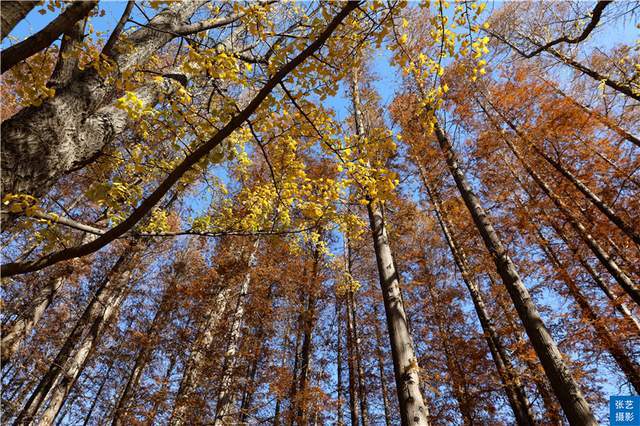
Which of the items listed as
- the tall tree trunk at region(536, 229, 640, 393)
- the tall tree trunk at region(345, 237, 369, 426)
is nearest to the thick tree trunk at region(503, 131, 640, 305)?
the tall tree trunk at region(536, 229, 640, 393)

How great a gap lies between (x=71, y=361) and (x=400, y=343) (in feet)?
26.0

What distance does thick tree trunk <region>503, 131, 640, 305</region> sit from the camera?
16.9ft

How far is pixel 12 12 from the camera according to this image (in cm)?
152

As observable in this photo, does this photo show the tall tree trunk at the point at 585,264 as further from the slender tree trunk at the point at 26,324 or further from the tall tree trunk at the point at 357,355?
the slender tree trunk at the point at 26,324

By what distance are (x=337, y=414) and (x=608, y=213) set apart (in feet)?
26.1

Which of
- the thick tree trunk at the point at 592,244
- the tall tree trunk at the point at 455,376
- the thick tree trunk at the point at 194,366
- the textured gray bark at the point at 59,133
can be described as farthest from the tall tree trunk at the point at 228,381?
the thick tree trunk at the point at 592,244

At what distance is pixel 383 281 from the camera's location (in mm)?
3943

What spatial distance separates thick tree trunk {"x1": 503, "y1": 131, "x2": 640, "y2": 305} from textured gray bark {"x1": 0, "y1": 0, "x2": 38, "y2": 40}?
7887 millimetres

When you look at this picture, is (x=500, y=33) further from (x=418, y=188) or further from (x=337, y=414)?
(x=337, y=414)

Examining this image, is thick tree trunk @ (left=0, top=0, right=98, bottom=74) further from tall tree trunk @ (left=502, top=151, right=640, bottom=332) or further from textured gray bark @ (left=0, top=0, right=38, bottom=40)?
tall tree trunk @ (left=502, top=151, right=640, bottom=332)

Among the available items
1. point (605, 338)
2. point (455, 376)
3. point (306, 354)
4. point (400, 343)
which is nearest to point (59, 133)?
point (400, 343)

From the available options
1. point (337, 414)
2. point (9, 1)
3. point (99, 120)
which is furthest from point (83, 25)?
point (337, 414)

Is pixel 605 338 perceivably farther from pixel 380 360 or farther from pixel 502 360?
pixel 380 360

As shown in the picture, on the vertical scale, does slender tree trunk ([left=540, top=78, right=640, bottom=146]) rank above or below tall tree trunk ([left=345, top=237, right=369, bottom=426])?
above
